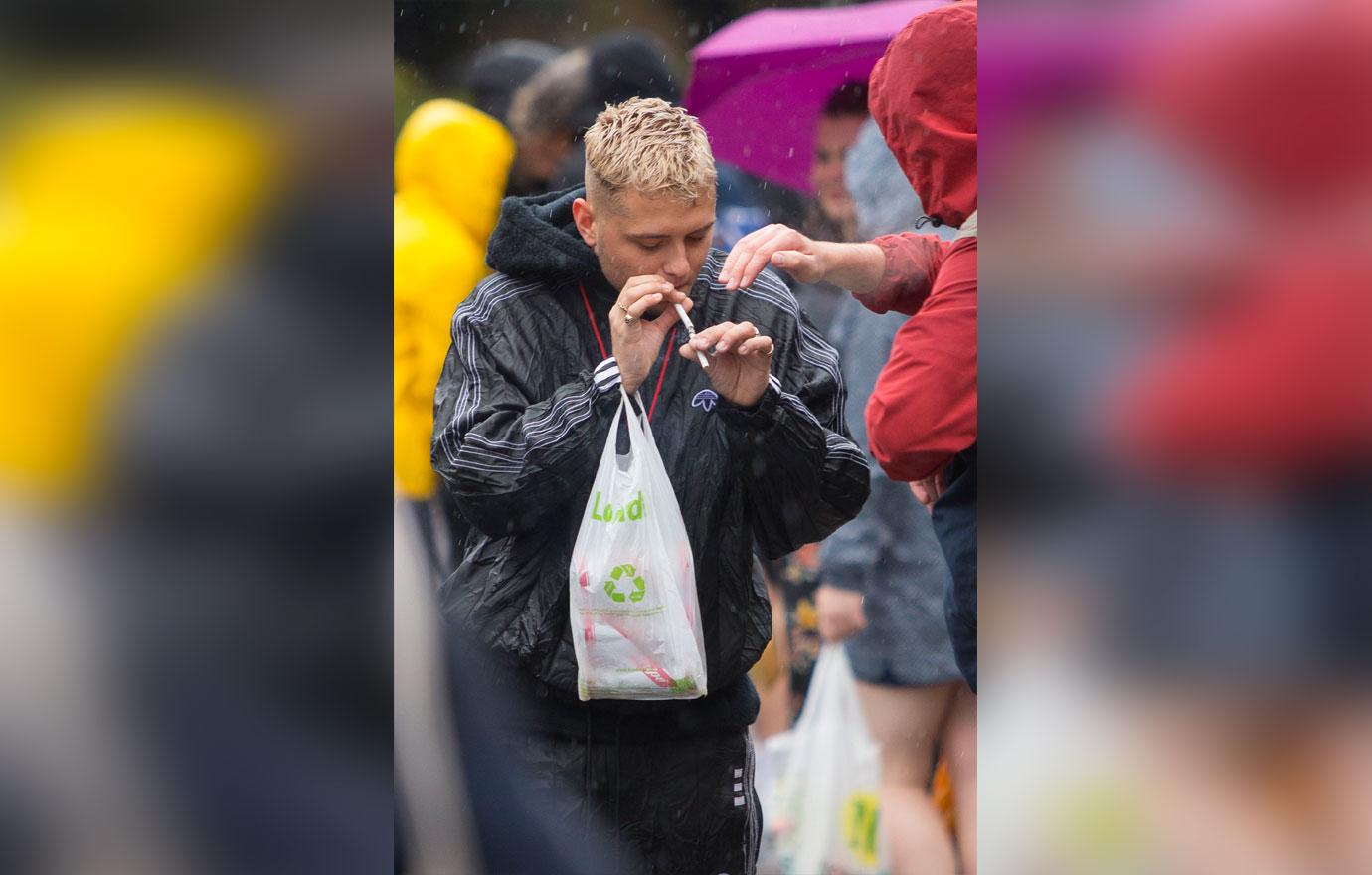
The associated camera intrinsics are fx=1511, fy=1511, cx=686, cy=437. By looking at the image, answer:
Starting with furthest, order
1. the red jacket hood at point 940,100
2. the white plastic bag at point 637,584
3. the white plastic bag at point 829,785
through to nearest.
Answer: the white plastic bag at point 829,785 → the white plastic bag at point 637,584 → the red jacket hood at point 940,100

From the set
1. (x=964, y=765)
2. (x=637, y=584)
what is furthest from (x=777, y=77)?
(x=964, y=765)

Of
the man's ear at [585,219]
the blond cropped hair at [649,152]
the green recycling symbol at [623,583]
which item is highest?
the blond cropped hair at [649,152]

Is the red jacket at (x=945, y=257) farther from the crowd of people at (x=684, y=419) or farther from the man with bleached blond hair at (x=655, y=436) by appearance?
the man with bleached blond hair at (x=655, y=436)

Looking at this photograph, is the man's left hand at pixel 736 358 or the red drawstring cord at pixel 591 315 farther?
the red drawstring cord at pixel 591 315

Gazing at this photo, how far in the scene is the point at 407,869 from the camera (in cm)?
240

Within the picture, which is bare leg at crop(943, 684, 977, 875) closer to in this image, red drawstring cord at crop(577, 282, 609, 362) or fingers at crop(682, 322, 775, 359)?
fingers at crop(682, 322, 775, 359)

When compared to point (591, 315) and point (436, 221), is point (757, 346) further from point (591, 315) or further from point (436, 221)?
point (436, 221)

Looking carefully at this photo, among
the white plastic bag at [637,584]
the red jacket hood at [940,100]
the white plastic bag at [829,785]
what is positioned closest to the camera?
the red jacket hood at [940,100]

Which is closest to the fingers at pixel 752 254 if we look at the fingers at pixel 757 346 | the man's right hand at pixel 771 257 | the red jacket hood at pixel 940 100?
the man's right hand at pixel 771 257

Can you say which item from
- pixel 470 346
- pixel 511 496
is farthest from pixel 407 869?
pixel 470 346

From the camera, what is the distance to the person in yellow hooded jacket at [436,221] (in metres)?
2.28
